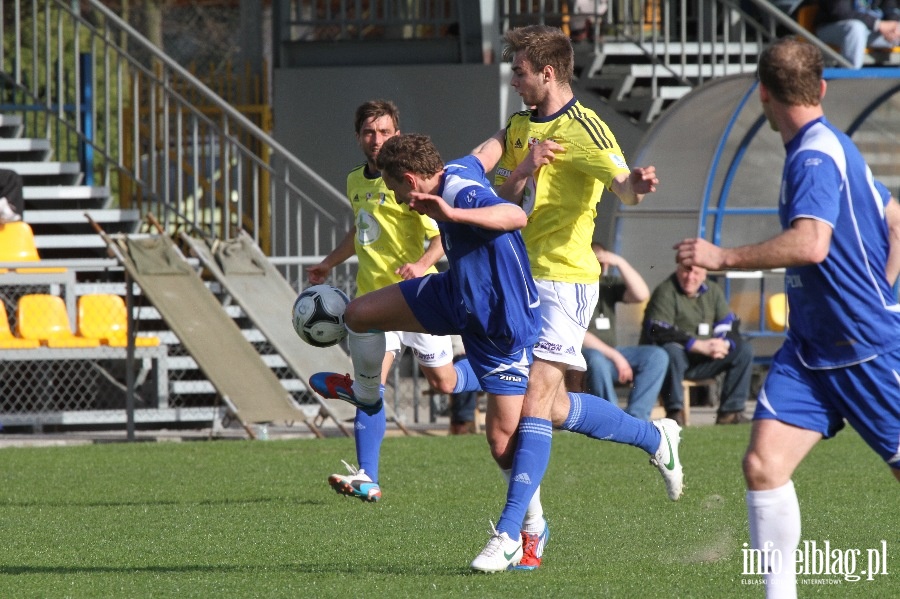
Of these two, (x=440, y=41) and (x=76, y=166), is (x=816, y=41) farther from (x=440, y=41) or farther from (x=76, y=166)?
(x=76, y=166)

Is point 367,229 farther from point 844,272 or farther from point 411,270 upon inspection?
point 844,272

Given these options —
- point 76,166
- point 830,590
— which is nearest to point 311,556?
point 830,590

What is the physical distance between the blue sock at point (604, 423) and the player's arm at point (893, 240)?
6.95 ft

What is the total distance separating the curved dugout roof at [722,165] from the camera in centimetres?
1482

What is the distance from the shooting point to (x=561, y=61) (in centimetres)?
616

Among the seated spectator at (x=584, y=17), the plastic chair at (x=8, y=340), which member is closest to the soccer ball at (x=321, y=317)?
the plastic chair at (x=8, y=340)

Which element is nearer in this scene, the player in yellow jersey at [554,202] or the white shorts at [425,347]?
the player in yellow jersey at [554,202]

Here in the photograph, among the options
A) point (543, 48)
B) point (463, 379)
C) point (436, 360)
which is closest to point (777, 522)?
point (543, 48)

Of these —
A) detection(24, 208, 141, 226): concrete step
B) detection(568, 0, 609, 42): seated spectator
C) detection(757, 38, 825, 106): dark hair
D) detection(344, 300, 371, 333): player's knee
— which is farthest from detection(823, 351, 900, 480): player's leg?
detection(568, 0, 609, 42): seated spectator

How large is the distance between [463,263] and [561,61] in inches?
40.9

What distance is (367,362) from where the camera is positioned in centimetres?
673

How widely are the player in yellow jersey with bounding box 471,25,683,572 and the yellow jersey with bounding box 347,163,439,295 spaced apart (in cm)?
193

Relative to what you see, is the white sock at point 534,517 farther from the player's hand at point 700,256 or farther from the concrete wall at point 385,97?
the concrete wall at point 385,97

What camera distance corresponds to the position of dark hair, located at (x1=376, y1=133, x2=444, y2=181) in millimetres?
5582
